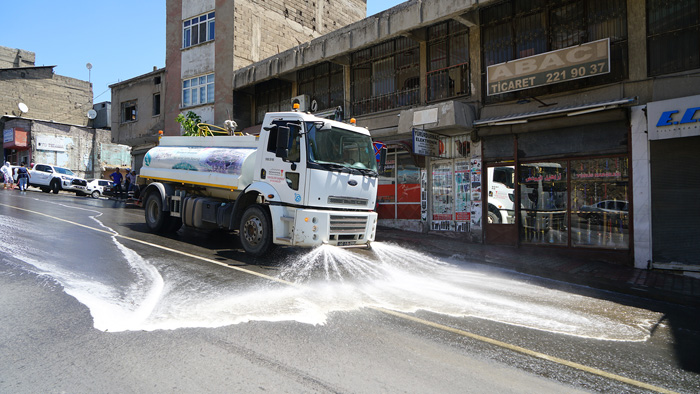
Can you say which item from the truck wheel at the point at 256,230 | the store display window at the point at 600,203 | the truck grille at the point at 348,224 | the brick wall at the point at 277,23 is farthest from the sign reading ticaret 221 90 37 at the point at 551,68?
the brick wall at the point at 277,23

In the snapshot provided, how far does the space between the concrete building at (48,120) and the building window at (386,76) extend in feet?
108

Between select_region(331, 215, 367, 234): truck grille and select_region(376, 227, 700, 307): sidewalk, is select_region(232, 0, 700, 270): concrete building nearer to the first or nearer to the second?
select_region(376, 227, 700, 307): sidewalk

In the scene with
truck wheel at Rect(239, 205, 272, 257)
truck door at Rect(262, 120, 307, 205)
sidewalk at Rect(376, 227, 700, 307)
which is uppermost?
truck door at Rect(262, 120, 307, 205)

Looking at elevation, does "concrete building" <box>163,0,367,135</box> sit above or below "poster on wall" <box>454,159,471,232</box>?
above

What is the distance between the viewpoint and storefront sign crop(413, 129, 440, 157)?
520 inches

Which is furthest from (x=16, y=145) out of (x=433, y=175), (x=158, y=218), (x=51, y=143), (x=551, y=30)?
(x=551, y=30)

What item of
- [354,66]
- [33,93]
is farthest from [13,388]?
[33,93]

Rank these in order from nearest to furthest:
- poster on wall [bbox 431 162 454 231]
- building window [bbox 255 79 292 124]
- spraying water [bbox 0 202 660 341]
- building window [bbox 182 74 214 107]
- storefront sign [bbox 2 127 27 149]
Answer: spraying water [bbox 0 202 660 341]
poster on wall [bbox 431 162 454 231]
building window [bbox 255 79 292 124]
building window [bbox 182 74 214 107]
storefront sign [bbox 2 127 27 149]

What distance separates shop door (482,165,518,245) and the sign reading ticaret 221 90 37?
98.7 inches

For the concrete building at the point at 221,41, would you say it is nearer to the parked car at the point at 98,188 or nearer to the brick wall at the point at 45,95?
the parked car at the point at 98,188

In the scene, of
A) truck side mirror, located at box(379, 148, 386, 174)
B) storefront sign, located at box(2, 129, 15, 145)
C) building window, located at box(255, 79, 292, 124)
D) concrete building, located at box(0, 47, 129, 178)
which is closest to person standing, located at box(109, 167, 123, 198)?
building window, located at box(255, 79, 292, 124)

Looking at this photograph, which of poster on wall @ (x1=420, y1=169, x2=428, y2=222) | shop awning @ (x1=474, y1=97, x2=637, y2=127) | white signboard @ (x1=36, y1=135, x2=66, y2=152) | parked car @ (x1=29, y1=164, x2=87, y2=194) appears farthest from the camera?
white signboard @ (x1=36, y1=135, x2=66, y2=152)

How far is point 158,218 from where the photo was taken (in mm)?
11297

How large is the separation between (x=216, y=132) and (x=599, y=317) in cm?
1047
